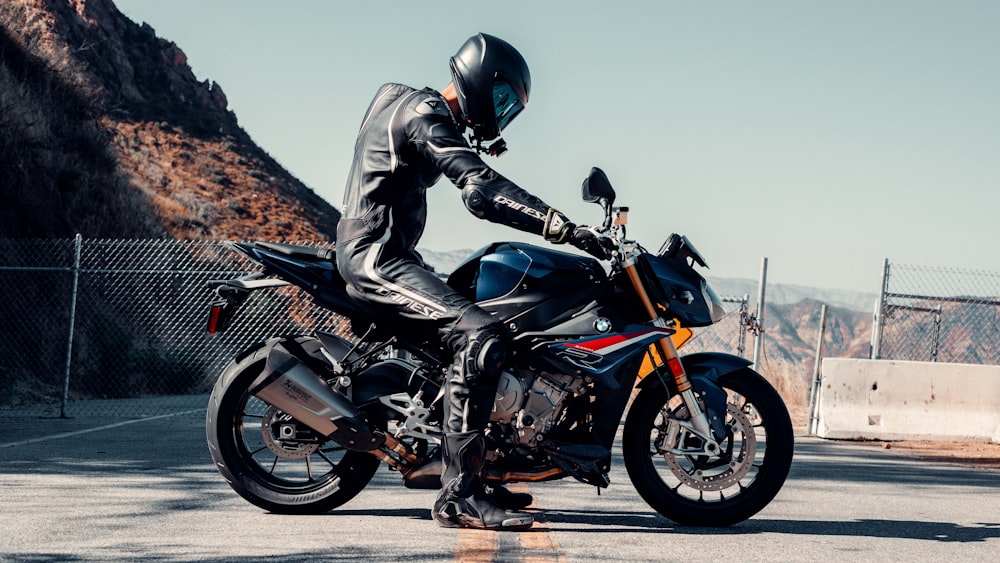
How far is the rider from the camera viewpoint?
4.61m

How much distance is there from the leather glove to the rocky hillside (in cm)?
1412

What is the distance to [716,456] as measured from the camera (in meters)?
4.95

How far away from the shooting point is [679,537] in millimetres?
4766

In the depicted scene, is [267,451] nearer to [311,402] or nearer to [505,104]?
[311,402]

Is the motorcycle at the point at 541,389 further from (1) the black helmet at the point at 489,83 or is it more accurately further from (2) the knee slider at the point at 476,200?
(1) the black helmet at the point at 489,83

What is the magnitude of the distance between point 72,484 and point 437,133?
3017 millimetres

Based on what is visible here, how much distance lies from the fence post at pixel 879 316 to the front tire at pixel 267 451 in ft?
27.9

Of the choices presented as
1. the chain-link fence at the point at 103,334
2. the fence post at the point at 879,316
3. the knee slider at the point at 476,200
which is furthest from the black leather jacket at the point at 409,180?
the fence post at the point at 879,316

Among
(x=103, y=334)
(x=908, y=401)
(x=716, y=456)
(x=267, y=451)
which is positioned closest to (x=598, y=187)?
(x=716, y=456)

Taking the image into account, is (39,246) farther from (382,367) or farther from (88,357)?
(382,367)

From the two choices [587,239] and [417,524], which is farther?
[417,524]

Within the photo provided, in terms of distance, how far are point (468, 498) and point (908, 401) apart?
793cm

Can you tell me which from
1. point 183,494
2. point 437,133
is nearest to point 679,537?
point 437,133

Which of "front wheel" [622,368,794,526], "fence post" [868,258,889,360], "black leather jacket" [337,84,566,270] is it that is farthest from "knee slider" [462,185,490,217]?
"fence post" [868,258,889,360]
